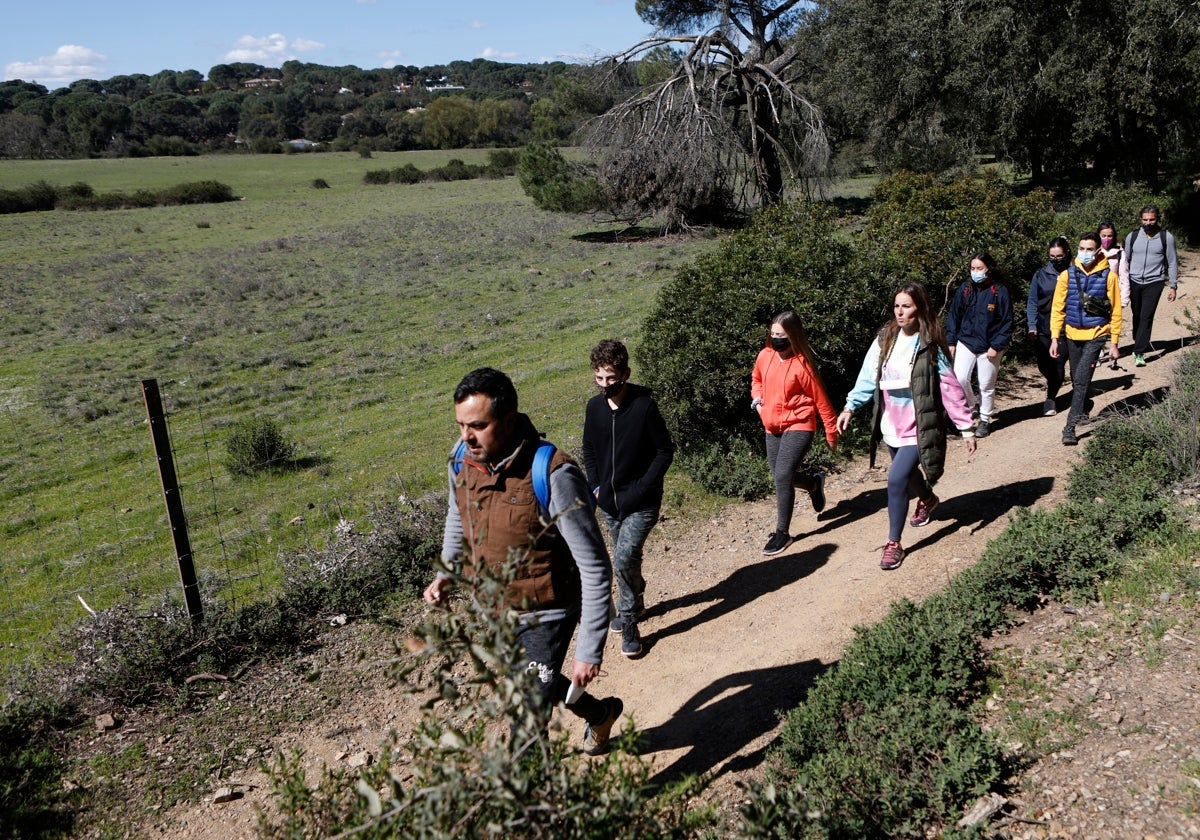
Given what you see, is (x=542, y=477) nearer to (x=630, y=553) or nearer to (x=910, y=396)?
(x=630, y=553)

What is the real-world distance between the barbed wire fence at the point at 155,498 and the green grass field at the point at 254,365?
4 cm

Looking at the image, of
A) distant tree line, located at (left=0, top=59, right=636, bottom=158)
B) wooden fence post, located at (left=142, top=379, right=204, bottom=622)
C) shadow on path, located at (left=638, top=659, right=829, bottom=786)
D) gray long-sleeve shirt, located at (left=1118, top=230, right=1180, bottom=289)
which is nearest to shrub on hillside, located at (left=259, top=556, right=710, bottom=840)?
shadow on path, located at (left=638, top=659, right=829, bottom=786)

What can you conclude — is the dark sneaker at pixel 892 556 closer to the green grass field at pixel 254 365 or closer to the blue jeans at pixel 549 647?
the green grass field at pixel 254 365

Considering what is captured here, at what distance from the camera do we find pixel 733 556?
697 cm

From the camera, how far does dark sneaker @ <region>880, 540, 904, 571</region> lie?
20.3 ft

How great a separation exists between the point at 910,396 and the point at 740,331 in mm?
2496

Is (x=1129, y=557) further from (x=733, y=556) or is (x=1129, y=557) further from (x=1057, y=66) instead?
(x=1057, y=66)

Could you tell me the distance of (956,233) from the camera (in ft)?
35.1

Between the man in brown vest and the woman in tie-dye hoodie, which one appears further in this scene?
the woman in tie-dye hoodie

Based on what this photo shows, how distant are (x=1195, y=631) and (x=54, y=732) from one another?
6200mm

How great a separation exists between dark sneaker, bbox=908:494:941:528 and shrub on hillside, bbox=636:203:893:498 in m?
1.44

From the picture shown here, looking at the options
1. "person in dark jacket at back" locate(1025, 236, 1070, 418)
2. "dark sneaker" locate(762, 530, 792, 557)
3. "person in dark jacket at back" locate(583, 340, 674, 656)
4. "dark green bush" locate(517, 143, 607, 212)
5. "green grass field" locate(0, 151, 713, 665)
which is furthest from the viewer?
"dark green bush" locate(517, 143, 607, 212)

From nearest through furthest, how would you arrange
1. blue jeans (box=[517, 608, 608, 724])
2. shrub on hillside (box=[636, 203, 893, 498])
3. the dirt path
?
blue jeans (box=[517, 608, 608, 724]) < the dirt path < shrub on hillside (box=[636, 203, 893, 498])

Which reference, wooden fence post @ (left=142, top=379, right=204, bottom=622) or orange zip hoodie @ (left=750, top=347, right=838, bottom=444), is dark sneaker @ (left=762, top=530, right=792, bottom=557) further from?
wooden fence post @ (left=142, top=379, right=204, bottom=622)
